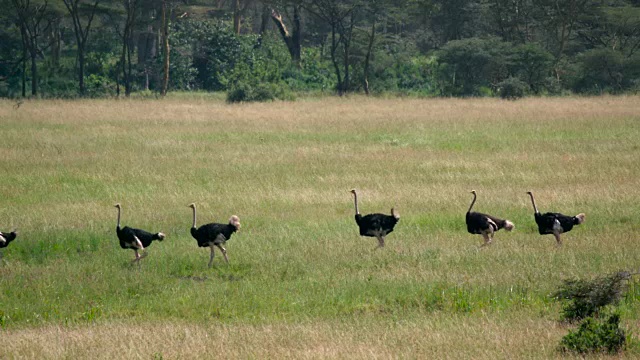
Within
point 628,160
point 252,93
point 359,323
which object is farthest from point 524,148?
point 252,93

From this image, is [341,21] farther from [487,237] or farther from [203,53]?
[487,237]

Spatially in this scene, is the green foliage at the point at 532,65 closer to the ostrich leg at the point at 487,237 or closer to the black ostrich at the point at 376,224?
the ostrich leg at the point at 487,237

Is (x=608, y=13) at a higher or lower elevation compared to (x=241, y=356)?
higher

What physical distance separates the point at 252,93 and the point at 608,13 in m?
16.8

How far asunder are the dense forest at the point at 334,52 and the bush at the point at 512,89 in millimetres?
80

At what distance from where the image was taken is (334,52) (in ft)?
157

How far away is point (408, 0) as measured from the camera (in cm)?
4772

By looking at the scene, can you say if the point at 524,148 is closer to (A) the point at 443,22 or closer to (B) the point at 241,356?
(B) the point at 241,356

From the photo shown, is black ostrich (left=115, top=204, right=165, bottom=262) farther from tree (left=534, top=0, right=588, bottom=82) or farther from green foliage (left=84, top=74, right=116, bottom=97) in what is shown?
tree (left=534, top=0, right=588, bottom=82)

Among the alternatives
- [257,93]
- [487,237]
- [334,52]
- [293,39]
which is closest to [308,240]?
[487,237]

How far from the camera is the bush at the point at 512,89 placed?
37.8 meters

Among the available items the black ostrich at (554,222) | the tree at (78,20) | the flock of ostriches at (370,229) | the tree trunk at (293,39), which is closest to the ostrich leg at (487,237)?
the flock of ostriches at (370,229)

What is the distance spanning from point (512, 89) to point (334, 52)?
490 inches

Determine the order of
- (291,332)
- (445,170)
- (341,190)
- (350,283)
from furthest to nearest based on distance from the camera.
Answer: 1. (445,170)
2. (341,190)
3. (350,283)
4. (291,332)
